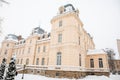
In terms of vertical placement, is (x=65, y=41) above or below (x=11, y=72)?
above

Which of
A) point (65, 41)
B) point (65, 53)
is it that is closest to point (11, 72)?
point (65, 53)

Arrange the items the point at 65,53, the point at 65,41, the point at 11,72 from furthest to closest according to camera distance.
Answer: the point at 65,41 → the point at 65,53 → the point at 11,72

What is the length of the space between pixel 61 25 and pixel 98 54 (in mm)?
9331

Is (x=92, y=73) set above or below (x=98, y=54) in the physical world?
below

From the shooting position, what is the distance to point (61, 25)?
1848 cm

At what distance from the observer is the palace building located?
1535 centimetres

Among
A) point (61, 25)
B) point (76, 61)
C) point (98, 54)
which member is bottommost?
point (76, 61)

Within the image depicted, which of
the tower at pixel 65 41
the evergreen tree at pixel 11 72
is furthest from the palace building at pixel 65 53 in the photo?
the evergreen tree at pixel 11 72

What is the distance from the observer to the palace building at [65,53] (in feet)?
50.4

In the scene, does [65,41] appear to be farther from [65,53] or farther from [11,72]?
[11,72]

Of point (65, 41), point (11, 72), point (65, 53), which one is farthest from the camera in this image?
point (65, 41)

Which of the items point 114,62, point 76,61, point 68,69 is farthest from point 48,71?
point 114,62

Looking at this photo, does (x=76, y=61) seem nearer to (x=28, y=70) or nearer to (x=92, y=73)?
(x=92, y=73)

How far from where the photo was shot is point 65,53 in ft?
51.7
